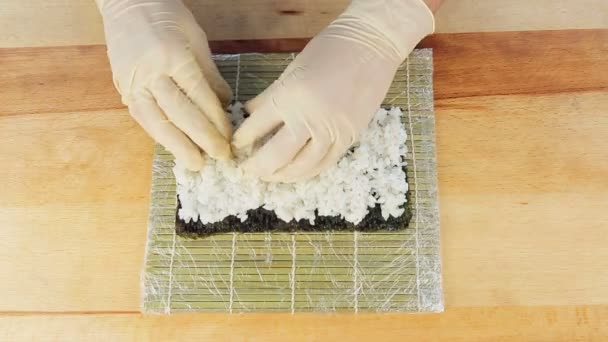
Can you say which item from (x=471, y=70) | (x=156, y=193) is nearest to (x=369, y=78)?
(x=471, y=70)

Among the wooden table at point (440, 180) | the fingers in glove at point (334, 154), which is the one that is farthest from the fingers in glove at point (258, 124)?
the wooden table at point (440, 180)

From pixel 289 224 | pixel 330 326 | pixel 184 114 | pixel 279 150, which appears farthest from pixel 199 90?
pixel 330 326

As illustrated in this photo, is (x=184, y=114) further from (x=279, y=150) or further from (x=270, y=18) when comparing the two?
(x=270, y=18)

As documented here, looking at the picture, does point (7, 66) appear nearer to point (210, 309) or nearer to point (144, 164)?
point (144, 164)

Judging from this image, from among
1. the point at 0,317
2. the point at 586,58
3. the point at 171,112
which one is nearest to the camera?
the point at 171,112

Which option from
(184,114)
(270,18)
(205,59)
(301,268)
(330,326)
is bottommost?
(330,326)

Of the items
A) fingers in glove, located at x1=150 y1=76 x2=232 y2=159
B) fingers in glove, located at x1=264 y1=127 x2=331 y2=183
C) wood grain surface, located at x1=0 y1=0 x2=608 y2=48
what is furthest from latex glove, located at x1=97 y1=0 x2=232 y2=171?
wood grain surface, located at x1=0 y1=0 x2=608 y2=48

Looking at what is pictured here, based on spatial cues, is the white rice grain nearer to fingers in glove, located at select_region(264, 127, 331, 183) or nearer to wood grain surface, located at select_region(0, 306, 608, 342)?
fingers in glove, located at select_region(264, 127, 331, 183)
